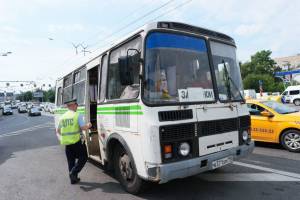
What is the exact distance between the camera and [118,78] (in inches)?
191

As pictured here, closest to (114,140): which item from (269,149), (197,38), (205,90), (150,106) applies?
(150,106)

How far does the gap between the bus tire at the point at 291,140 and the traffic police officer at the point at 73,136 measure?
17.8 feet

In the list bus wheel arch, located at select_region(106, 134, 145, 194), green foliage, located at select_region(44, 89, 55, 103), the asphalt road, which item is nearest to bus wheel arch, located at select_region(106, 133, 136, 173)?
bus wheel arch, located at select_region(106, 134, 145, 194)

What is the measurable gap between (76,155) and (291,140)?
573 centimetres

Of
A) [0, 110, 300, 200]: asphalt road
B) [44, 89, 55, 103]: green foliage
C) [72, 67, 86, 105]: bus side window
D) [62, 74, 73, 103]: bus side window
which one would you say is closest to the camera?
[0, 110, 300, 200]: asphalt road

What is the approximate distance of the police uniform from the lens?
18.4 feet

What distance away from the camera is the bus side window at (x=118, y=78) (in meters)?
4.29

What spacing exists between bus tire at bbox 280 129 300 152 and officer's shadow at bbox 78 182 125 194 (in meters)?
4.94

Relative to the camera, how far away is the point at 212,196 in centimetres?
451

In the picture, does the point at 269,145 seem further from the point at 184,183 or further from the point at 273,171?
the point at 184,183

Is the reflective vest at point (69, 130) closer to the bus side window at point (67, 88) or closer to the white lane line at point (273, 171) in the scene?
the bus side window at point (67, 88)

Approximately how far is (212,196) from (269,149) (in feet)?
13.7

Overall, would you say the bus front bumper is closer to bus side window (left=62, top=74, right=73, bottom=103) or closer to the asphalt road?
the asphalt road

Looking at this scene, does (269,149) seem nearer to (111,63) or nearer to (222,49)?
(222,49)
